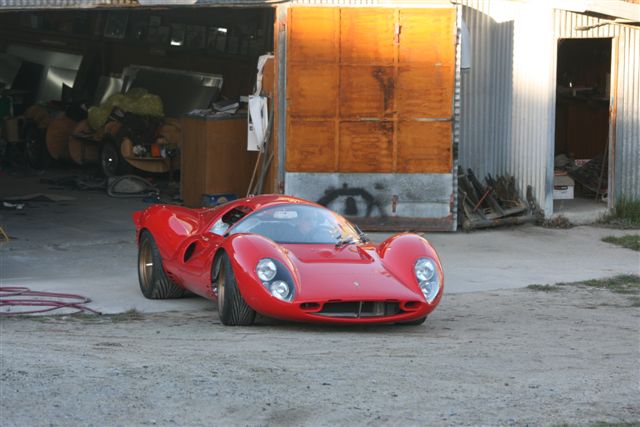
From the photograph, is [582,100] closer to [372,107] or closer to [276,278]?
[372,107]

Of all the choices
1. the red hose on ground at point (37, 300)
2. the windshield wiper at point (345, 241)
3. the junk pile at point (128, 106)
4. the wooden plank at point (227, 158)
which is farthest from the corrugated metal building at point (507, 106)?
the junk pile at point (128, 106)

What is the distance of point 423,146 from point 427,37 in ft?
5.32

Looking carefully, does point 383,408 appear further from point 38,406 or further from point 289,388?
point 38,406

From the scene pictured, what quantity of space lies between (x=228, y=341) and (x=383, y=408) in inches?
92.2

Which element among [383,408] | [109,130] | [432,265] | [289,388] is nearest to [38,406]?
[289,388]

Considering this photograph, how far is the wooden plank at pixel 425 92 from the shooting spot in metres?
16.6

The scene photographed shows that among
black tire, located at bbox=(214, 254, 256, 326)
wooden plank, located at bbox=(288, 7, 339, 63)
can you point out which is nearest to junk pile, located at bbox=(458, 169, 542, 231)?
wooden plank, located at bbox=(288, 7, 339, 63)

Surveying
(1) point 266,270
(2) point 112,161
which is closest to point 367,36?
(1) point 266,270

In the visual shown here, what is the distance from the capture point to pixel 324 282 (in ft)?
30.2

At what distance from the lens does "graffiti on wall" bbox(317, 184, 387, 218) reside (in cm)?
1669

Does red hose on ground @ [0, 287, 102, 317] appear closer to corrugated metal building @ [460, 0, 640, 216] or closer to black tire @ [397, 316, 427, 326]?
black tire @ [397, 316, 427, 326]

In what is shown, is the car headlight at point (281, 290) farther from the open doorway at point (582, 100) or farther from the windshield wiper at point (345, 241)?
the open doorway at point (582, 100)

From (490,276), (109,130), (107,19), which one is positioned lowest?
(490,276)

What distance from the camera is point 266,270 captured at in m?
9.23
